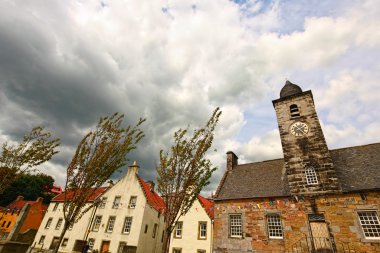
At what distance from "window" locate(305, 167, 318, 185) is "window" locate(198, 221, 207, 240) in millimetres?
12489

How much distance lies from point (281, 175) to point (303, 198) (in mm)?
3739

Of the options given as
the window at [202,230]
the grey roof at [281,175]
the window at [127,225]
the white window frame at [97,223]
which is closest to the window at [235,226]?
the grey roof at [281,175]

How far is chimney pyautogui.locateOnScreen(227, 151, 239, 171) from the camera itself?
2538 cm

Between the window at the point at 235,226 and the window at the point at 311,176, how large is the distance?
22.8 ft

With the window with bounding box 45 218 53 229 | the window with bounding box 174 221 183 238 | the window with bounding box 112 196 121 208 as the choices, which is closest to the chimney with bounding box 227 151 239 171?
the window with bounding box 174 221 183 238

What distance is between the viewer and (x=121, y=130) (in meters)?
13.1

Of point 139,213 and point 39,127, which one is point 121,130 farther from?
point 139,213

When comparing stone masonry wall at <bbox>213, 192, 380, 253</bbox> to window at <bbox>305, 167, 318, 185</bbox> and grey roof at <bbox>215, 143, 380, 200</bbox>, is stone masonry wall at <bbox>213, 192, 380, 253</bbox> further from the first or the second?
window at <bbox>305, 167, 318, 185</bbox>

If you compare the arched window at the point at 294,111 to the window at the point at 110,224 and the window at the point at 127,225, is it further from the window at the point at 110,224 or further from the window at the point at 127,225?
the window at the point at 110,224

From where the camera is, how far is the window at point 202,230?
23.0 m

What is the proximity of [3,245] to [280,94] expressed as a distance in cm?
2703

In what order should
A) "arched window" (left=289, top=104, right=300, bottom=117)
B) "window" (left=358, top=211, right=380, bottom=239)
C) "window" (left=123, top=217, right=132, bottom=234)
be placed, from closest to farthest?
"window" (left=358, top=211, right=380, bottom=239) → "arched window" (left=289, top=104, right=300, bottom=117) → "window" (left=123, top=217, right=132, bottom=234)

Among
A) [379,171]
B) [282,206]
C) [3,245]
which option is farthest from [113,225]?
[379,171]

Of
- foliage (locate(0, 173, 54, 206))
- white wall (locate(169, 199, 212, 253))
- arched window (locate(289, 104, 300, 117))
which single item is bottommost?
white wall (locate(169, 199, 212, 253))
